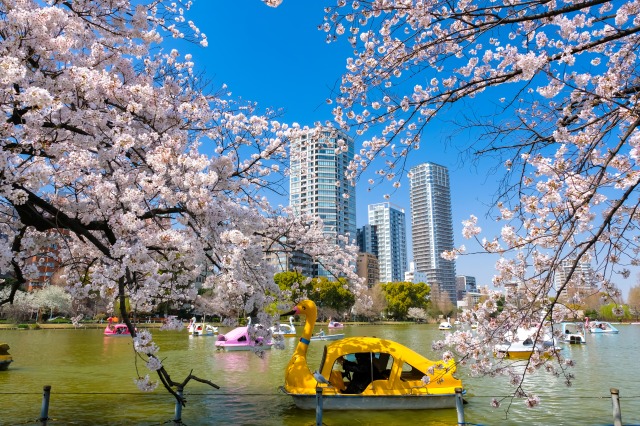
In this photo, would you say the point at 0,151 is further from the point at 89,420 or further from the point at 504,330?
the point at 89,420

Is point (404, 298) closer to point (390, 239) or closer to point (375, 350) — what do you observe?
point (375, 350)

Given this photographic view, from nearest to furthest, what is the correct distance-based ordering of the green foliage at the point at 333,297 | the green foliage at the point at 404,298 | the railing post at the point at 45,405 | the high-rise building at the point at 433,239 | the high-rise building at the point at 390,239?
the railing post at the point at 45,405 < the green foliage at the point at 333,297 < the green foliage at the point at 404,298 < the high-rise building at the point at 390,239 < the high-rise building at the point at 433,239

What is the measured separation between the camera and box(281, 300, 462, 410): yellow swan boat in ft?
29.2

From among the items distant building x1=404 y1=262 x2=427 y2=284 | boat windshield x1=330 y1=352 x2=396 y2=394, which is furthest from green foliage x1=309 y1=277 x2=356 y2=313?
distant building x1=404 y1=262 x2=427 y2=284

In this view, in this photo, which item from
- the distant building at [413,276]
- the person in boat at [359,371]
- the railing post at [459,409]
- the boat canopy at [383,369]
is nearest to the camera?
the railing post at [459,409]

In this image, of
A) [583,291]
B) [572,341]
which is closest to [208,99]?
[583,291]

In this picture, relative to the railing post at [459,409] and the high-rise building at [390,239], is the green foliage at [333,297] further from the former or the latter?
the high-rise building at [390,239]

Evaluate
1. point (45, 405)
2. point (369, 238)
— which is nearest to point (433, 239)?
point (369, 238)

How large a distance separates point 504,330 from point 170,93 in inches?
245

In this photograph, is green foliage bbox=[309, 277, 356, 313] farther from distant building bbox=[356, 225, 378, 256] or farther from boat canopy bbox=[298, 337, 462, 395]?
distant building bbox=[356, 225, 378, 256]

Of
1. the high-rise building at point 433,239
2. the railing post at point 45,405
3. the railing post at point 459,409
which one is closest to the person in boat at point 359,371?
the railing post at point 459,409

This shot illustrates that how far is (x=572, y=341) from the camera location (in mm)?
28922

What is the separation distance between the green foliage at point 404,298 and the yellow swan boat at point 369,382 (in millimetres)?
74787

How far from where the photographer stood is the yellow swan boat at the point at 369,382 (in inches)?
350
